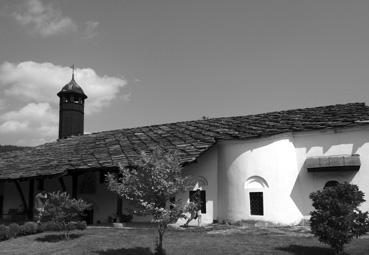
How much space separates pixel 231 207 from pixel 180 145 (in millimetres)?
3954

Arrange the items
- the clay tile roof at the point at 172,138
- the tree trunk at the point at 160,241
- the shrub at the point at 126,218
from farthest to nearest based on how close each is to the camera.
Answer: the shrub at the point at 126,218
the clay tile roof at the point at 172,138
the tree trunk at the point at 160,241

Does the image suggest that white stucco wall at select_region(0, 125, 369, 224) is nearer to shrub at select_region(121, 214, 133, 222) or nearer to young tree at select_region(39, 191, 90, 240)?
shrub at select_region(121, 214, 133, 222)

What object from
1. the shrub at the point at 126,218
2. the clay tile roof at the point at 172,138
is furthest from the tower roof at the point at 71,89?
the shrub at the point at 126,218

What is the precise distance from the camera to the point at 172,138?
2352 centimetres

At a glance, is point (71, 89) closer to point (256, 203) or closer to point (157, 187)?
point (256, 203)

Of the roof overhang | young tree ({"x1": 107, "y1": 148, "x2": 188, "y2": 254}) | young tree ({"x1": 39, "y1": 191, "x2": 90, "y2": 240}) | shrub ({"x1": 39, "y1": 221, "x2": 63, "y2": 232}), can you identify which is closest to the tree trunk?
young tree ({"x1": 107, "y1": 148, "x2": 188, "y2": 254})

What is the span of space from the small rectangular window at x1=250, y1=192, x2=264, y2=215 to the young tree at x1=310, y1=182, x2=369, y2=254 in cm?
698

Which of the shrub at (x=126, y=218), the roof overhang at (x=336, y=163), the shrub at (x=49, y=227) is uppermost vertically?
the roof overhang at (x=336, y=163)

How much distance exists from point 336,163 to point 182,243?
7810 millimetres

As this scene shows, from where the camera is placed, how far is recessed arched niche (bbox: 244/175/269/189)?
1967cm

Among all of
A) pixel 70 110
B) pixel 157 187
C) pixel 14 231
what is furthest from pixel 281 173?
pixel 70 110

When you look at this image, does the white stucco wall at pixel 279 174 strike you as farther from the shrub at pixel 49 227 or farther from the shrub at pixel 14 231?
the shrub at pixel 14 231

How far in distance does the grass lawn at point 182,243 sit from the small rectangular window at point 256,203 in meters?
1.80

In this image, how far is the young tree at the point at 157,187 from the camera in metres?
12.2
